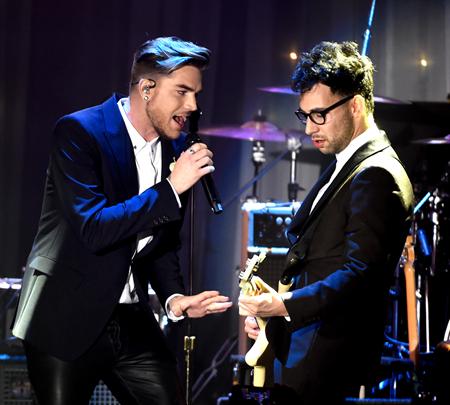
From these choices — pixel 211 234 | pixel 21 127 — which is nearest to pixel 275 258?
pixel 211 234

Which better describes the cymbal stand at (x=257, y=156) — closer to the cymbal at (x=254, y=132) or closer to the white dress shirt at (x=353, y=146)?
the cymbal at (x=254, y=132)

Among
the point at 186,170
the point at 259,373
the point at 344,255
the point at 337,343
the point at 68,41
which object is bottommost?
the point at 259,373

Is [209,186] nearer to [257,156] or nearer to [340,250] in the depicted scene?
[340,250]

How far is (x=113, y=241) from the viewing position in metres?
2.59

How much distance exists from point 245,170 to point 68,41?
1674mm

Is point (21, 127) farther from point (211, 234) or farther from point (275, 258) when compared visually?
point (275, 258)

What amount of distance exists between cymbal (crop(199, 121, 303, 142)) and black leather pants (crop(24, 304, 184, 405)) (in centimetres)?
295

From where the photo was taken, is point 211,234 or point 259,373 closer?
point 259,373

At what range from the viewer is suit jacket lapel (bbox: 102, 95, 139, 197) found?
277cm

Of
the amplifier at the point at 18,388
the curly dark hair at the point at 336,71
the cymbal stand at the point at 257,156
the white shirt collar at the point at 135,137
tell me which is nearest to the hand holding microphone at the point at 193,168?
the white shirt collar at the point at 135,137

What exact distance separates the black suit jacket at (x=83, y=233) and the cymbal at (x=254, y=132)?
9.46 feet

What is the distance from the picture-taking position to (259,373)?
280cm

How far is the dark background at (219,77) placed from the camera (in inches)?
231

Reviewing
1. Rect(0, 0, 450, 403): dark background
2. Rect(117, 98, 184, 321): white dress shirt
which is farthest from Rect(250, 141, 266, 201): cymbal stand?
Rect(117, 98, 184, 321): white dress shirt
